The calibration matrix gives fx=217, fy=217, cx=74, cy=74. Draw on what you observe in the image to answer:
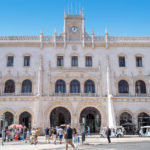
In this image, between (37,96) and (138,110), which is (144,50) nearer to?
(138,110)

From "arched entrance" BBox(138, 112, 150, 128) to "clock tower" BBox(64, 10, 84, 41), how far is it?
15695 millimetres

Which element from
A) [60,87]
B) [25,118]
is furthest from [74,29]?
[25,118]

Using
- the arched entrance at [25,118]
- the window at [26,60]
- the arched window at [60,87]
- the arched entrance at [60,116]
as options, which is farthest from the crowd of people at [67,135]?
the window at [26,60]

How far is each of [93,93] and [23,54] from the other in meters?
12.9

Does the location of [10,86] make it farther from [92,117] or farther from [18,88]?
[92,117]

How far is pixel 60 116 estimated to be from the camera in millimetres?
33469

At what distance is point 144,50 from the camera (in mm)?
35688

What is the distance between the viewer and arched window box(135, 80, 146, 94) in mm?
34219

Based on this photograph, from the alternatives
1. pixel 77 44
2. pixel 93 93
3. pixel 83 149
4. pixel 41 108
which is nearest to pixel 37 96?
pixel 41 108

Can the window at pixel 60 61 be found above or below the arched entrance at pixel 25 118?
above

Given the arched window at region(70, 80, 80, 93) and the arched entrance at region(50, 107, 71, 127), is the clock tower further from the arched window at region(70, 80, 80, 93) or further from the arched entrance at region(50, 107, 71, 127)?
the arched entrance at region(50, 107, 71, 127)

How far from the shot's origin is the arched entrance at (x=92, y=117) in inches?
1305

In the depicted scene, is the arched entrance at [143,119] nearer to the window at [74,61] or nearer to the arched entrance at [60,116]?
the arched entrance at [60,116]

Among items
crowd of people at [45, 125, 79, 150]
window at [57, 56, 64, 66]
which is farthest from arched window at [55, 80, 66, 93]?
crowd of people at [45, 125, 79, 150]
